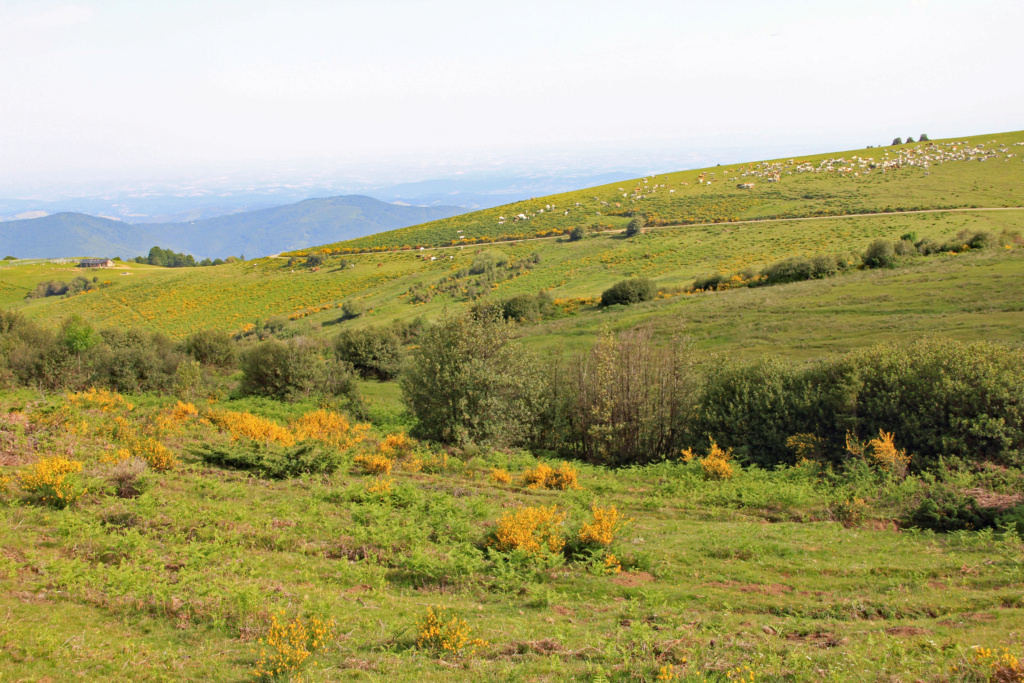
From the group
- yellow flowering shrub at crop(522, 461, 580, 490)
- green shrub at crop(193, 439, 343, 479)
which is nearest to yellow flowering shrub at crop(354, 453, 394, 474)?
green shrub at crop(193, 439, 343, 479)

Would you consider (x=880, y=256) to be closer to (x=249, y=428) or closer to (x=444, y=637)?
(x=249, y=428)

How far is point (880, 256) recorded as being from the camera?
45.5 metres

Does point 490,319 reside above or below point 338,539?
above

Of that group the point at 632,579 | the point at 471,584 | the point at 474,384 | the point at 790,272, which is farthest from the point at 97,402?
the point at 790,272

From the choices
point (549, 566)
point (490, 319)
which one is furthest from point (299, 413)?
point (549, 566)

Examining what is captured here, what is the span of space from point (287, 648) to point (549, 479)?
10.7m

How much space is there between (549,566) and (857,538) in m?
6.32

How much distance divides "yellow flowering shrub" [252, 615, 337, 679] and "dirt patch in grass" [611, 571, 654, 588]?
4.80 m

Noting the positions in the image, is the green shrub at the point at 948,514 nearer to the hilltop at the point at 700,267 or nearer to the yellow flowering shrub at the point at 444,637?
the yellow flowering shrub at the point at 444,637

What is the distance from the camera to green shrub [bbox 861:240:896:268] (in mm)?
44906

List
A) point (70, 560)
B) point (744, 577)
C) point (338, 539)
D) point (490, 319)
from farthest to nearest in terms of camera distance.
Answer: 1. point (490, 319)
2. point (338, 539)
3. point (744, 577)
4. point (70, 560)

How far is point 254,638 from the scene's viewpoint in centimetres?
651

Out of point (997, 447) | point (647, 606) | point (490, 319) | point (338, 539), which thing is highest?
point (490, 319)

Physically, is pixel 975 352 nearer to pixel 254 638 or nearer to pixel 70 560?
pixel 254 638
